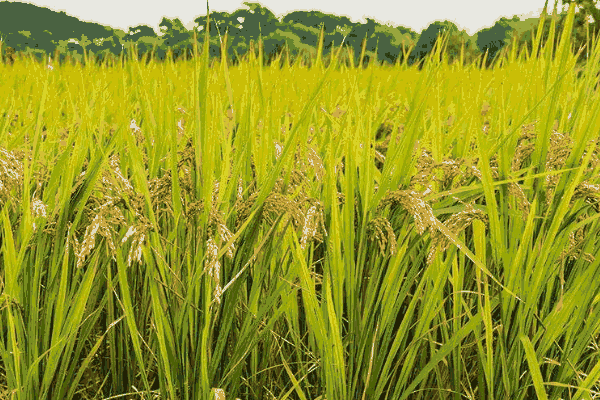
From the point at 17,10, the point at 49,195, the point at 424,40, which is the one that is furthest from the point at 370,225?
the point at 17,10

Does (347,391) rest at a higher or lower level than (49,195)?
lower

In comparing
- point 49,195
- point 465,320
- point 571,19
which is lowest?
point 465,320

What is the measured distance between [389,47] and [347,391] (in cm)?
1371

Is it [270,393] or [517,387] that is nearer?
[517,387]

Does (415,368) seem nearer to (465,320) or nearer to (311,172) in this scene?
(465,320)

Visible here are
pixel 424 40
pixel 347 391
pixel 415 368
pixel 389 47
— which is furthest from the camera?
pixel 424 40

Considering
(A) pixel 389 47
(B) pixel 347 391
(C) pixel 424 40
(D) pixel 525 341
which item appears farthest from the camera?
(C) pixel 424 40

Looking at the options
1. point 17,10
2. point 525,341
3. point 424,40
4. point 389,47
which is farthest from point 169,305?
point 17,10

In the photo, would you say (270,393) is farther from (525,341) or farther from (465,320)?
(525,341)

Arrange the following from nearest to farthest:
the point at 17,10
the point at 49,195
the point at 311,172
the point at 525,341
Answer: the point at 525,341
the point at 49,195
the point at 311,172
the point at 17,10

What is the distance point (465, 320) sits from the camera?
164 cm

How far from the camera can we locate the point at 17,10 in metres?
20.7

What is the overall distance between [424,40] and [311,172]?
18419 mm

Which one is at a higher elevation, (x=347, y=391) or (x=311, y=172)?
(x=311, y=172)
